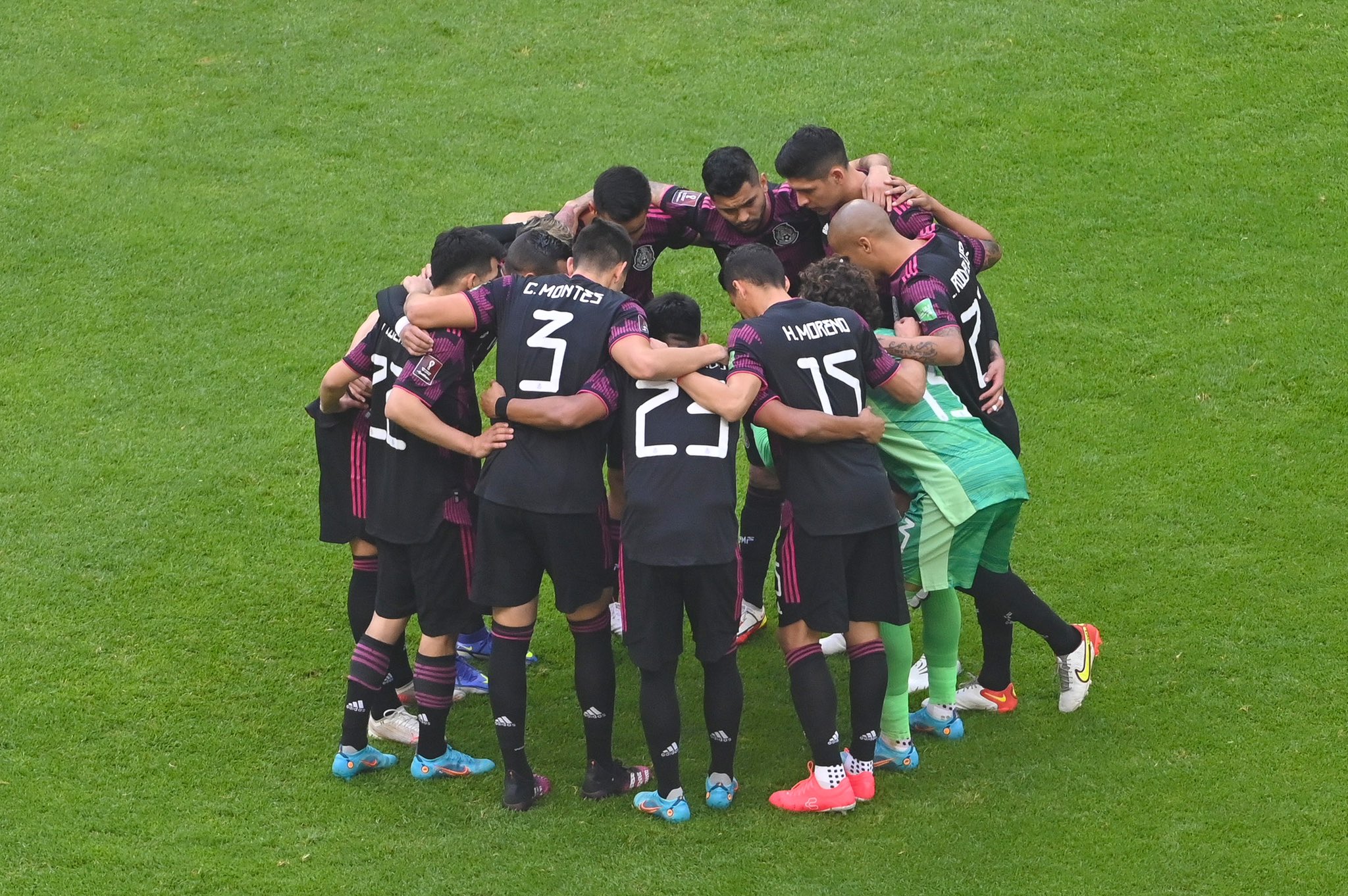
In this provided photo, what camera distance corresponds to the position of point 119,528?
7887mm

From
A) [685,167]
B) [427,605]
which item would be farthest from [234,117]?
[427,605]

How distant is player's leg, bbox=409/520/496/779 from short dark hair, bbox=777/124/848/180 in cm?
227

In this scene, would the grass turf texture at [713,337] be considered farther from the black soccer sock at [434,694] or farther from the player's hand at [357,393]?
the player's hand at [357,393]

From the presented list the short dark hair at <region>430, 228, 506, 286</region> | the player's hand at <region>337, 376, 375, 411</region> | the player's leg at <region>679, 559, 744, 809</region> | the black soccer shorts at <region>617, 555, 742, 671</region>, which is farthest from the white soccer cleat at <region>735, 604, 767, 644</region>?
the short dark hair at <region>430, 228, 506, 286</region>

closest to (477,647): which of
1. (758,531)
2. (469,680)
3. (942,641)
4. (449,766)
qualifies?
(469,680)

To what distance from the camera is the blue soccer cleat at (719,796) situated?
5789mm

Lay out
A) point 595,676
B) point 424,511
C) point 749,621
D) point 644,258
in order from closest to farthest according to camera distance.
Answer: point 595,676 < point 424,511 < point 644,258 < point 749,621

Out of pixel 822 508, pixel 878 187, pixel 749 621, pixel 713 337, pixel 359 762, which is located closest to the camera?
pixel 822 508

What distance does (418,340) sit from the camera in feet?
18.5

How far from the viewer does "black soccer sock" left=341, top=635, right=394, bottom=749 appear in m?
6.00

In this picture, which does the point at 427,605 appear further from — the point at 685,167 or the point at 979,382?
the point at 685,167

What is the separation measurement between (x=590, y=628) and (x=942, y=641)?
155cm

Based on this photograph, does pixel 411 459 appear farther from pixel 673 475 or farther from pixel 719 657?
pixel 719 657

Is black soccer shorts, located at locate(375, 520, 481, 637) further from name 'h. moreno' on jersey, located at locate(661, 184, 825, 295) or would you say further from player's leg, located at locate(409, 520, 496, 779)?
name 'h. moreno' on jersey, located at locate(661, 184, 825, 295)
